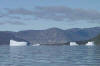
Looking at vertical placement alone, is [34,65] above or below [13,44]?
below

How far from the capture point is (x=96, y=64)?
33688 millimetres

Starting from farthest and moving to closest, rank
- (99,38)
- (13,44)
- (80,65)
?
(99,38), (13,44), (80,65)

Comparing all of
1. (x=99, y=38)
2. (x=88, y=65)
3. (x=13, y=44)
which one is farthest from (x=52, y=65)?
(x=99, y=38)

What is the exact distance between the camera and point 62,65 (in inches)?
1280

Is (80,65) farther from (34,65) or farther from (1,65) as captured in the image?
(1,65)

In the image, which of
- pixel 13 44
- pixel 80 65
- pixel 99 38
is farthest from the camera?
pixel 99 38

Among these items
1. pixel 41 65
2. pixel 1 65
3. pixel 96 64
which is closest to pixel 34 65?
pixel 41 65

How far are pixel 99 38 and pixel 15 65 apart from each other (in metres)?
144

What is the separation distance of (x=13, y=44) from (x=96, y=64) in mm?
107125

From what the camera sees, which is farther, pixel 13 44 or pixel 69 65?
pixel 13 44

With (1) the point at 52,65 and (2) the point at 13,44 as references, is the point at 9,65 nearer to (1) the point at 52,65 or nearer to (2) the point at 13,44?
(1) the point at 52,65

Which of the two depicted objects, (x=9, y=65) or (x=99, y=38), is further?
(x=99, y=38)

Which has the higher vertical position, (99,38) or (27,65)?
(99,38)

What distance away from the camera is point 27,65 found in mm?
33000
